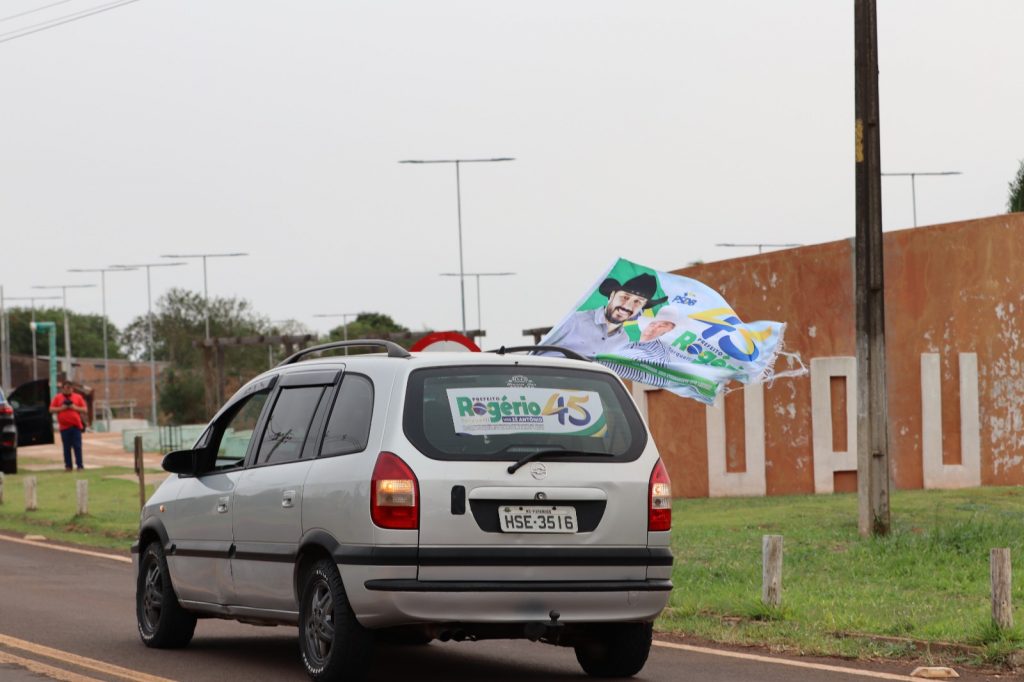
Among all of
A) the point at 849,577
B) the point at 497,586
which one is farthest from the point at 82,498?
the point at 497,586

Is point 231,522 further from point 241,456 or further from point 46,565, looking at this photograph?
point 46,565

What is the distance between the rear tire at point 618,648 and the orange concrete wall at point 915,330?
14.7 meters

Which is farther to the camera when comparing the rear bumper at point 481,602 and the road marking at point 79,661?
the road marking at point 79,661

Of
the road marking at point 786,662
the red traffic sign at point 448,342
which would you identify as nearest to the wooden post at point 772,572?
the road marking at point 786,662

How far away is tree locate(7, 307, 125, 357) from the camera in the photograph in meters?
148

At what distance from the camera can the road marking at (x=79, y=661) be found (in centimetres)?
951

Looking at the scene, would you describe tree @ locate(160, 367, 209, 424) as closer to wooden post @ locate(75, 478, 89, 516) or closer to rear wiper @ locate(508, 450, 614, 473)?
wooden post @ locate(75, 478, 89, 516)

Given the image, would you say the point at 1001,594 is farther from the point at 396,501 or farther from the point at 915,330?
the point at 915,330

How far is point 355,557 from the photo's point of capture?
8664 mm

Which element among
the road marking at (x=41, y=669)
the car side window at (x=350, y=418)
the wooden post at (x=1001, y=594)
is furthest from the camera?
the wooden post at (x=1001, y=594)

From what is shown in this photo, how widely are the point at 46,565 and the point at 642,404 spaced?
11.4m

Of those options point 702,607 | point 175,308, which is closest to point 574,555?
point 702,607

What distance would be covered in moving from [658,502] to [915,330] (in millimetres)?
15279

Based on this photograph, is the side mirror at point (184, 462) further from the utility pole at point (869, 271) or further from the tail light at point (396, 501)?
the utility pole at point (869, 271)
